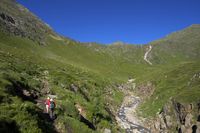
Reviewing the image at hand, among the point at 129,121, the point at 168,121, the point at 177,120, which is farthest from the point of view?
the point at 129,121

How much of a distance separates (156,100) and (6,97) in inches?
1425

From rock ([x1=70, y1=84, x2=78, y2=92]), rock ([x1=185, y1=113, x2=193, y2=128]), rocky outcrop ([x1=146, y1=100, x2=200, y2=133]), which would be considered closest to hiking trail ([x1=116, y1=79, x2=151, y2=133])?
rocky outcrop ([x1=146, y1=100, x2=200, y2=133])

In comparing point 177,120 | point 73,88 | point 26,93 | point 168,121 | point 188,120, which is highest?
point 73,88

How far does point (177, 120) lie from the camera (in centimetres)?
3469

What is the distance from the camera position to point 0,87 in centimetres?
2184

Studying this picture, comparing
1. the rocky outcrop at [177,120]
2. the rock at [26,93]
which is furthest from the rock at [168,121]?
the rock at [26,93]

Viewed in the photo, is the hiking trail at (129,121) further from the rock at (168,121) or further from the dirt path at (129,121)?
the rock at (168,121)

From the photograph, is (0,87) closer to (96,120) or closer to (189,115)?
(96,120)

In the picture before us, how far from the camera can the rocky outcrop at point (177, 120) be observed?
30277 millimetres

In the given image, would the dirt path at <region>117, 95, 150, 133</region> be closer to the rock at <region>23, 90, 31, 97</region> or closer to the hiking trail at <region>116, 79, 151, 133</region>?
the hiking trail at <region>116, 79, 151, 133</region>

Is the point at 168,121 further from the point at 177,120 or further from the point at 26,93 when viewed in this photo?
the point at 26,93

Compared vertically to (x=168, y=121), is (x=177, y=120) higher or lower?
higher

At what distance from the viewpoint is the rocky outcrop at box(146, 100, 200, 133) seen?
99.3 feet

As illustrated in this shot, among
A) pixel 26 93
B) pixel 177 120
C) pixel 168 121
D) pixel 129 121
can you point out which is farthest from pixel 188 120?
pixel 26 93
